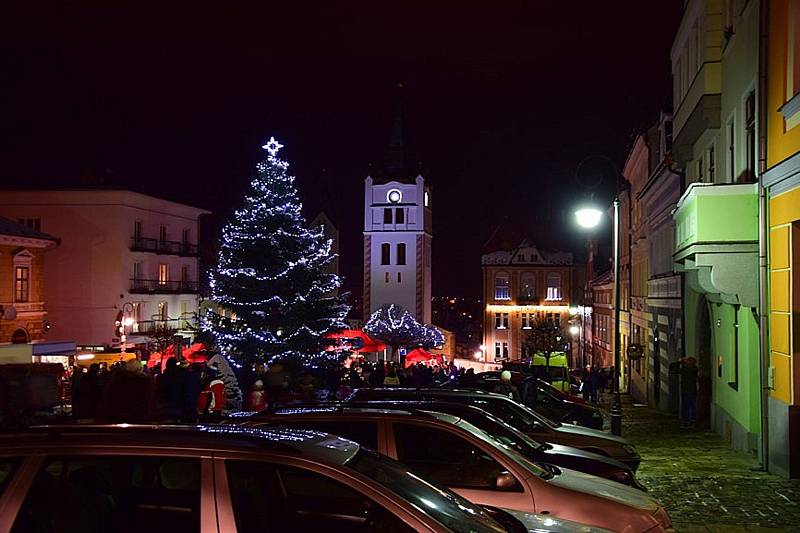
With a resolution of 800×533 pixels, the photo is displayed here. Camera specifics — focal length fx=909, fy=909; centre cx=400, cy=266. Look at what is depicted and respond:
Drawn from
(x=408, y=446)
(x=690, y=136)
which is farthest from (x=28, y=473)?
(x=690, y=136)

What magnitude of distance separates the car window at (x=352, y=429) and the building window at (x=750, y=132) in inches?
432

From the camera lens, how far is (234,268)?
113 feet

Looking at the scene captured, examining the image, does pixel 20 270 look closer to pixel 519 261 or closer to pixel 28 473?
pixel 28 473

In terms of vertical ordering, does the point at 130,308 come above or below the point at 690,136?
below

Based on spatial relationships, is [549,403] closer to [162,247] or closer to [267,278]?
[267,278]

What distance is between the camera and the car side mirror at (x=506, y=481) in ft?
26.0

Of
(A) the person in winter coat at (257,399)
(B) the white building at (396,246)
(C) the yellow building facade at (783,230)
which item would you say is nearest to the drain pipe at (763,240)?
(C) the yellow building facade at (783,230)

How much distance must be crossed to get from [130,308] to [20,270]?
15.3m

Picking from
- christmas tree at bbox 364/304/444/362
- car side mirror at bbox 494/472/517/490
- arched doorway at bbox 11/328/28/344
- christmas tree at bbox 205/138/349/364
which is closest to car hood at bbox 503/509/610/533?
car side mirror at bbox 494/472/517/490

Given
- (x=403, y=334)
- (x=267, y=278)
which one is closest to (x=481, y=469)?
(x=267, y=278)

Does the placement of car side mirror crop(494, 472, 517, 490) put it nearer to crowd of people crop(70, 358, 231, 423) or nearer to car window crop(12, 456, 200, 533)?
car window crop(12, 456, 200, 533)

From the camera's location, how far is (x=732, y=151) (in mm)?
18812

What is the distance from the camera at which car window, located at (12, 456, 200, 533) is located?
4773 mm

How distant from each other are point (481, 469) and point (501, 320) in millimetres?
79338
